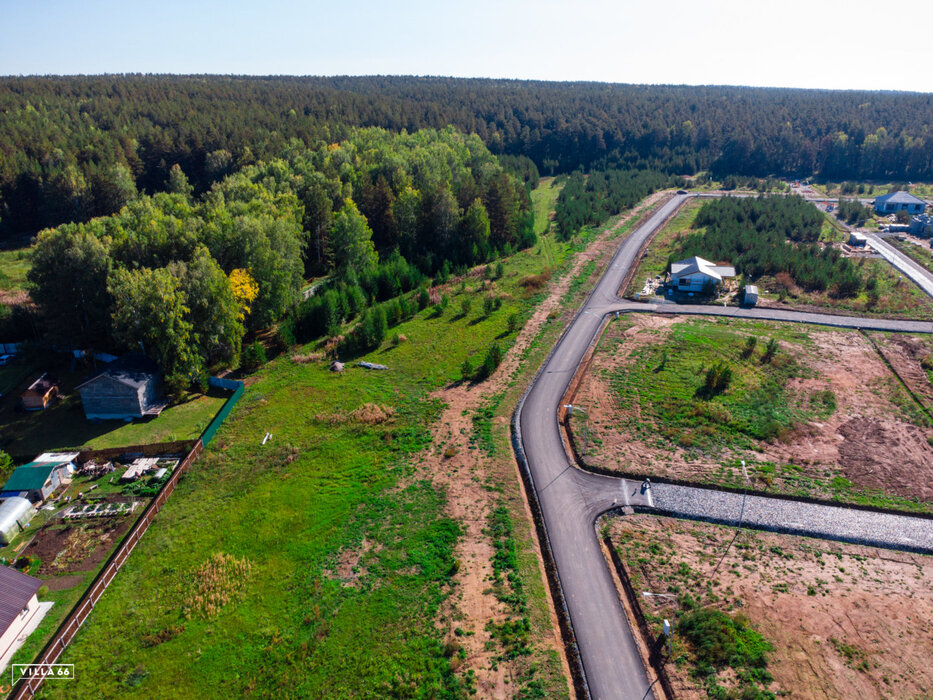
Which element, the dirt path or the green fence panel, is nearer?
the dirt path

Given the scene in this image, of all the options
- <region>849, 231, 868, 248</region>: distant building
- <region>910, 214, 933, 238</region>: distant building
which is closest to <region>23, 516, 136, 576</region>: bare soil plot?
<region>849, 231, 868, 248</region>: distant building

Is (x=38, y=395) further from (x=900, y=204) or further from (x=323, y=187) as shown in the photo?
(x=900, y=204)

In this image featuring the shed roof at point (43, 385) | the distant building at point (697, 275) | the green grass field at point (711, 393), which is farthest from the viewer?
the distant building at point (697, 275)

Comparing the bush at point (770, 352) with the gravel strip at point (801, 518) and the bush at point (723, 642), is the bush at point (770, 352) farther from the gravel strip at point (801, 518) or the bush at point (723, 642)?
the bush at point (723, 642)

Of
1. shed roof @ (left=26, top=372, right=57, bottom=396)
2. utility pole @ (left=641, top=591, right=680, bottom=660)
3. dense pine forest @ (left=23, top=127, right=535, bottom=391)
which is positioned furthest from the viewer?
dense pine forest @ (left=23, top=127, right=535, bottom=391)

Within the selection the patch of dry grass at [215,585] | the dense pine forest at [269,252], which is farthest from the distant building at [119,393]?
the patch of dry grass at [215,585]

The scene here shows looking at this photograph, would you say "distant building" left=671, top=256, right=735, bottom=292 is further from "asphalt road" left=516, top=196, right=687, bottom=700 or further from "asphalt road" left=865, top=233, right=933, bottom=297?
"asphalt road" left=865, top=233, right=933, bottom=297
